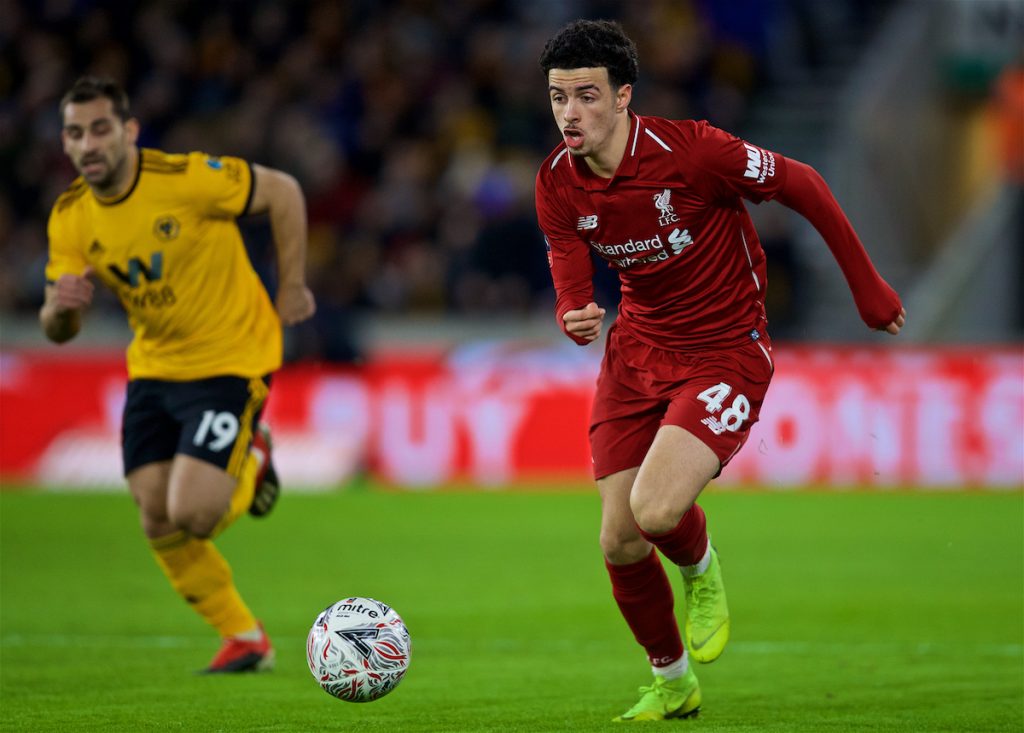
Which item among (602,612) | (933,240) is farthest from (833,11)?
(602,612)

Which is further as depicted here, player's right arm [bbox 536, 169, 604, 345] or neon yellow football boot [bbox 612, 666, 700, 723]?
neon yellow football boot [bbox 612, 666, 700, 723]

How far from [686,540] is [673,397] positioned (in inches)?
21.4

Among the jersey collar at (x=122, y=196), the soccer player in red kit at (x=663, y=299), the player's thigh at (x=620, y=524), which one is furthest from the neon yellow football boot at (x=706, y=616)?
the jersey collar at (x=122, y=196)

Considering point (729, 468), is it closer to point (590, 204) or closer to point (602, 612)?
point (602, 612)

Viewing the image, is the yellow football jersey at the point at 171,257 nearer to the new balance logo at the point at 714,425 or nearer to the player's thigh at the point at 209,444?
the player's thigh at the point at 209,444

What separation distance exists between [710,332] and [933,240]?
57.7 feet

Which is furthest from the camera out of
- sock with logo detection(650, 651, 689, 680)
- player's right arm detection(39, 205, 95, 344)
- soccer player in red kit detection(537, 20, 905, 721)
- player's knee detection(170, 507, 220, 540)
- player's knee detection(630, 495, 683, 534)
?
player's knee detection(170, 507, 220, 540)

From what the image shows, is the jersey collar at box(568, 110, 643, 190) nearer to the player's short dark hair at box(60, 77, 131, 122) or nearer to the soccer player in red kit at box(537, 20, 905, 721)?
the soccer player in red kit at box(537, 20, 905, 721)

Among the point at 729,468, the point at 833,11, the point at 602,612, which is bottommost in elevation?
the point at 729,468

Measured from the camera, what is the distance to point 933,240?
2298cm

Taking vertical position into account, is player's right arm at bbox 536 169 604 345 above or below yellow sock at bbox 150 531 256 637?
above

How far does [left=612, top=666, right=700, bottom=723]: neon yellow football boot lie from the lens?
20.3ft

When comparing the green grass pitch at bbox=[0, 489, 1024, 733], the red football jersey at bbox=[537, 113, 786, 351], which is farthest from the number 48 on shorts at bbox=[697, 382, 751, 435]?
the green grass pitch at bbox=[0, 489, 1024, 733]

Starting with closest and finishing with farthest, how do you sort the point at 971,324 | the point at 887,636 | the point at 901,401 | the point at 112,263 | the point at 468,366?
1. the point at 112,263
2. the point at 887,636
3. the point at 901,401
4. the point at 468,366
5. the point at 971,324
